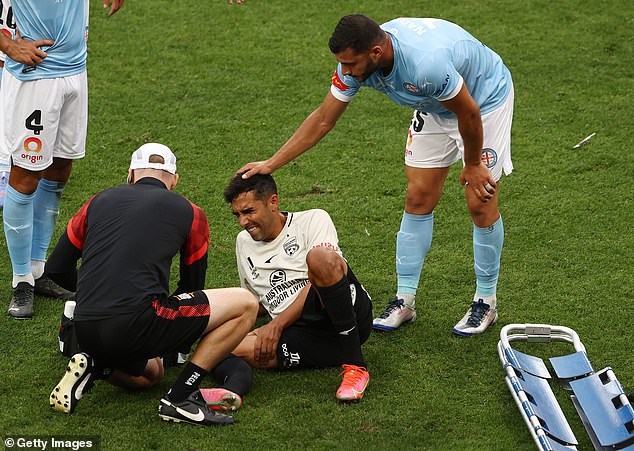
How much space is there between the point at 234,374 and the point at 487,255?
1.54m

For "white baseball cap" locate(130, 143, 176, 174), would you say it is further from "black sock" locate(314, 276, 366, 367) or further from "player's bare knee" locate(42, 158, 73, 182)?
"player's bare knee" locate(42, 158, 73, 182)

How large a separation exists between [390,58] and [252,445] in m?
1.88

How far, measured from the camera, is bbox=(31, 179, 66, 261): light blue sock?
5.93 meters

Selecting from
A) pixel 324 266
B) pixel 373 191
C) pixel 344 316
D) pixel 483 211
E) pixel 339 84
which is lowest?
pixel 373 191

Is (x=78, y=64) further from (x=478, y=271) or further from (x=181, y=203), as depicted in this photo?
(x=478, y=271)

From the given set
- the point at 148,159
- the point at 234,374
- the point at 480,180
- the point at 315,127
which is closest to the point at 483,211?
the point at 480,180

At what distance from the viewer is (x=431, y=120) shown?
5.39m

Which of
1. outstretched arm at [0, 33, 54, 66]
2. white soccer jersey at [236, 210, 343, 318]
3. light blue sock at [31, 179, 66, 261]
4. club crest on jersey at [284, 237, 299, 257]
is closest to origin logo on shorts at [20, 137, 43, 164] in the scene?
light blue sock at [31, 179, 66, 261]

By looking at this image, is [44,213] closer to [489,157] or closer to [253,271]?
[253,271]

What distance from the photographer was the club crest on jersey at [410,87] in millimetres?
4898

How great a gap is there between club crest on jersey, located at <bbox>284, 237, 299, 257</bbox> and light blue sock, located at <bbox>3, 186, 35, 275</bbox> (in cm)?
150

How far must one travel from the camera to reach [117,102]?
8.59m

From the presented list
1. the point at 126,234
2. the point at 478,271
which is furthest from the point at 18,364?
the point at 478,271

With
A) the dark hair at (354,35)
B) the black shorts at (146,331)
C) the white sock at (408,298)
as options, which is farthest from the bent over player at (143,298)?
the white sock at (408,298)
